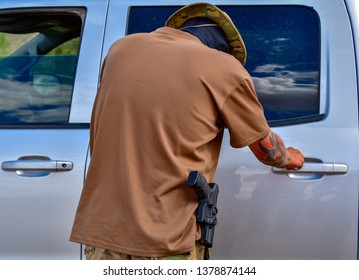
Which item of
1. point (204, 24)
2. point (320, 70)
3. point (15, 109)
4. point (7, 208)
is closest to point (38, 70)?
point (15, 109)

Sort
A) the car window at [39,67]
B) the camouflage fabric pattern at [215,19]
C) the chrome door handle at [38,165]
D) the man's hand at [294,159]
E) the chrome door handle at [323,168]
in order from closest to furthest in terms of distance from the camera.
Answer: the camouflage fabric pattern at [215,19], the man's hand at [294,159], the chrome door handle at [323,168], the chrome door handle at [38,165], the car window at [39,67]

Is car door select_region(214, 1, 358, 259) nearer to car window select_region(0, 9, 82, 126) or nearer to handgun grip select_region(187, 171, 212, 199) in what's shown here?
handgun grip select_region(187, 171, 212, 199)

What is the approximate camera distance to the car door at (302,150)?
2.75 m

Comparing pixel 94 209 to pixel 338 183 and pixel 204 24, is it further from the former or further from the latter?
pixel 338 183

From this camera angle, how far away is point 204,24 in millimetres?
2387

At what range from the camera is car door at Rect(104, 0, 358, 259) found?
2754mm

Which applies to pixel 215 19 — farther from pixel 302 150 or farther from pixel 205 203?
pixel 302 150

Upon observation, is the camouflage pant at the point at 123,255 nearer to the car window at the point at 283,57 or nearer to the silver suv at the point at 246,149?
the silver suv at the point at 246,149

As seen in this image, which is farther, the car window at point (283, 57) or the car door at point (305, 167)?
the car window at point (283, 57)

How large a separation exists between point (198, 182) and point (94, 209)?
39 centimetres

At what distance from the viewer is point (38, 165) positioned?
2.90 m

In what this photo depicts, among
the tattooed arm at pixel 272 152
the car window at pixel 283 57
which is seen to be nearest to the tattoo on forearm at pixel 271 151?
the tattooed arm at pixel 272 152

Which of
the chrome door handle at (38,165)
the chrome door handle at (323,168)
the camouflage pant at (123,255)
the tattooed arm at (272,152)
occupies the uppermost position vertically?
the tattooed arm at (272,152)

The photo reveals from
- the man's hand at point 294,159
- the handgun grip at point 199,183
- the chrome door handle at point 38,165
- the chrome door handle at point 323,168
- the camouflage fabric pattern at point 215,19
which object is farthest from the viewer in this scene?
the chrome door handle at point 38,165
